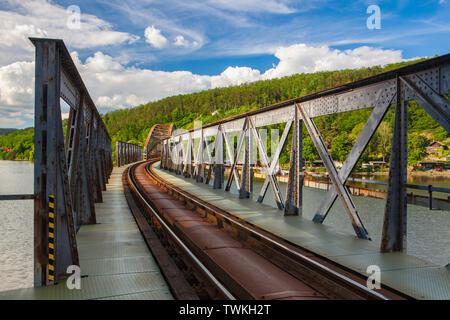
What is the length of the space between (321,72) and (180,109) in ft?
274

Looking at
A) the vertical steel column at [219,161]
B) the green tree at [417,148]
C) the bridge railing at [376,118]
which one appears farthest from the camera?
the green tree at [417,148]

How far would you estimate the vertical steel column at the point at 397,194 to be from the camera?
6.04 meters

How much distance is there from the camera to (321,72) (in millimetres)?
171000

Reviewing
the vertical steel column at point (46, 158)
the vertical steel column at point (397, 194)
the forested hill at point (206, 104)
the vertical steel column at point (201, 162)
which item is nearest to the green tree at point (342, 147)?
the vertical steel column at point (201, 162)

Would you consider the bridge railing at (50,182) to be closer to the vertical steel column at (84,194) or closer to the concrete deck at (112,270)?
the concrete deck at (112,270)

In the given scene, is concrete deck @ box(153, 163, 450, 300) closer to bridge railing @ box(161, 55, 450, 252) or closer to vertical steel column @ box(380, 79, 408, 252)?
vertical steel column @ box(380, 79, 408, 252)

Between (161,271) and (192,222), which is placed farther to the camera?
(192,222)

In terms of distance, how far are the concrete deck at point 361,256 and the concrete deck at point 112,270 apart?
123 inches

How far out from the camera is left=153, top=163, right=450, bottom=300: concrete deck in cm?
444

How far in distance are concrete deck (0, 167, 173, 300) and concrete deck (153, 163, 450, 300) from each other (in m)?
3.13

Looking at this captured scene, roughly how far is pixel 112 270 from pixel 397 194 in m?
5.50

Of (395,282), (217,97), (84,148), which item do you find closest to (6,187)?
(84,148)

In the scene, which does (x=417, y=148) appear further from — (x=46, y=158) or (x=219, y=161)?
(x=46, y=158)

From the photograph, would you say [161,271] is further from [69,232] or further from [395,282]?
[395,282]
